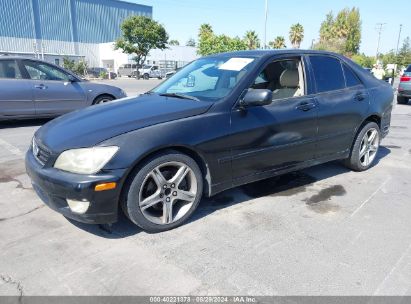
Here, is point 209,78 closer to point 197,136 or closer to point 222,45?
point 197,136

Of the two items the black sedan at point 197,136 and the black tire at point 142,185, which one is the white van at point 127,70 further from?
the black tire at point 142,185

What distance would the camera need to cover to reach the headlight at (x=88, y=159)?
2746 mm

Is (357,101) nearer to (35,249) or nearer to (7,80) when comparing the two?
(35,249)

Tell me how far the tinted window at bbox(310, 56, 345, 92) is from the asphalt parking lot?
124cm

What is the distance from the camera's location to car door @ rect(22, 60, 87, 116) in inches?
302

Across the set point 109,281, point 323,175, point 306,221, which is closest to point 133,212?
point 109,281

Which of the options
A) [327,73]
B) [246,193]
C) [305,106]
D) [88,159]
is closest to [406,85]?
[327,73]

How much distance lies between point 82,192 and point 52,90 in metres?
5.91

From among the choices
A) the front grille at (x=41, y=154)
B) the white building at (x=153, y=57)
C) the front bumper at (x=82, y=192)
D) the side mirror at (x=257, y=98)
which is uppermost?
the white building at (x=153, y=57)

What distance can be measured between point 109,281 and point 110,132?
1.15 metres

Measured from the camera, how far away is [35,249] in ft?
9.46

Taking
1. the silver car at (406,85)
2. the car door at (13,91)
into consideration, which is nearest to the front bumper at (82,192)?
the car door at (13,91)

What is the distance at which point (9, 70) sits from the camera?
750 centimetres

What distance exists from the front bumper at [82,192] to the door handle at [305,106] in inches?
83.4
